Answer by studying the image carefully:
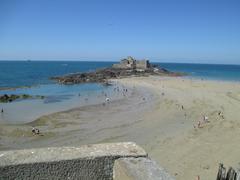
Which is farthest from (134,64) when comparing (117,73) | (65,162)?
(65,162)

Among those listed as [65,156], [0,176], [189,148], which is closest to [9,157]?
[0,176]

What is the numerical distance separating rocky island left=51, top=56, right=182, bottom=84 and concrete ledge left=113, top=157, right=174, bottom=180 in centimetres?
5318

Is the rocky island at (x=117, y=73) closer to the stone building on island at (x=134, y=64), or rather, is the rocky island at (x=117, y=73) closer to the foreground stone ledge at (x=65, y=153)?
the stone building on island at (x=134, y=64)

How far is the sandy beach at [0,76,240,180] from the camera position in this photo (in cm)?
1424

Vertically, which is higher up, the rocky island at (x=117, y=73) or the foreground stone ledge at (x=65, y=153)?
the foreground stone ledge at (x=65, y=153)

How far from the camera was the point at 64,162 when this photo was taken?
12.9ft

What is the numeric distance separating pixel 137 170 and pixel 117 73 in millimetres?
67503

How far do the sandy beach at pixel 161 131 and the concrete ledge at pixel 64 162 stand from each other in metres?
8.73

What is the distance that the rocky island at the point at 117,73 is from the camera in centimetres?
5971

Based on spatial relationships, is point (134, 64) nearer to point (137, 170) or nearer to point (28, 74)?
point (28, 74)

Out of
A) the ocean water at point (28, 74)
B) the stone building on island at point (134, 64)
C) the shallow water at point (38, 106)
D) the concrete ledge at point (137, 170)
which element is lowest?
the ocean water at point (28, 74)

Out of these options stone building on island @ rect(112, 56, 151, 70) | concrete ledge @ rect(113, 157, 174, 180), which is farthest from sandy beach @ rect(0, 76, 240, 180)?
stone building on island @ rect(112, 56, 151, 70)

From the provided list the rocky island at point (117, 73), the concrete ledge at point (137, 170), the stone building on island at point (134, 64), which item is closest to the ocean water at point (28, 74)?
the rocky island at point (117, 73)

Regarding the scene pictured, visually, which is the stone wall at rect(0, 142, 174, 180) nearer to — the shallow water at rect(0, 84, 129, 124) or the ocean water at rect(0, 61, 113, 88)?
the shallow water at rect(0, 84, 129, 124)
